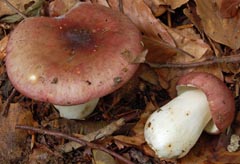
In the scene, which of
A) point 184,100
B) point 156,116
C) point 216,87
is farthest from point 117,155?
point 216,87

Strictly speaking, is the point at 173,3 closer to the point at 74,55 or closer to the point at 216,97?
the point at 216,97

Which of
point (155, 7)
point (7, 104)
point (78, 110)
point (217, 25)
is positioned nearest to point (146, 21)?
point (155, 7)

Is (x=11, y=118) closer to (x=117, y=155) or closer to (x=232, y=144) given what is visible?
(x=117, y=155)

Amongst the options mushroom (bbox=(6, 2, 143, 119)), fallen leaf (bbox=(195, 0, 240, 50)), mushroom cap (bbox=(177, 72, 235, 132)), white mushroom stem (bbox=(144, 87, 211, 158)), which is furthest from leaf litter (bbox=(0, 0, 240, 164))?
mushroom (bbox=(6, 2, 143, 119))

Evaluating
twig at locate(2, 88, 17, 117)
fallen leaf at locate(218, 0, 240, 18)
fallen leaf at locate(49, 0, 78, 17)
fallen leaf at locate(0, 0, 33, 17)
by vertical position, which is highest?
fallen leaf at locate(218, 0, 240, 18)

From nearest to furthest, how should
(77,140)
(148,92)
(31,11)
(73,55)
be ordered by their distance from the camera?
(73,55) → (77,140) → (148,92) → (31,11)

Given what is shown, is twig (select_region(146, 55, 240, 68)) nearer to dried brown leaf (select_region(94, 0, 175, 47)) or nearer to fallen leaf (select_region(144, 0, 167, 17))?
→ dried brown leaf (select_region(94, 0, 175, 47))
